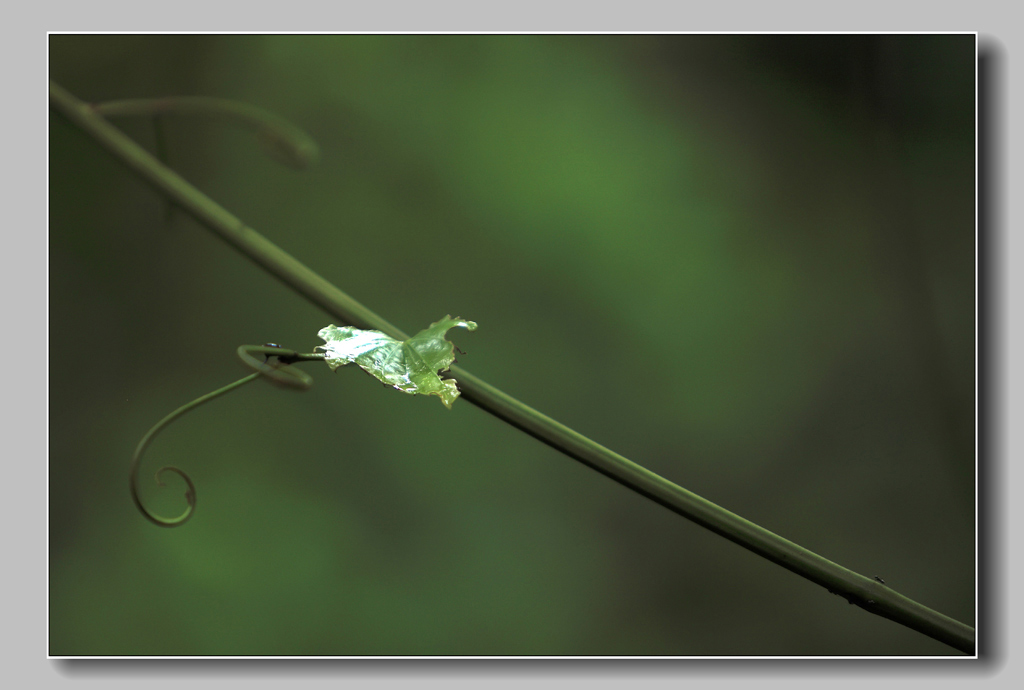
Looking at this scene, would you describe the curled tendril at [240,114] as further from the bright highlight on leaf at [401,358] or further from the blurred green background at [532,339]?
the bright highlight on leaf at [401,358]

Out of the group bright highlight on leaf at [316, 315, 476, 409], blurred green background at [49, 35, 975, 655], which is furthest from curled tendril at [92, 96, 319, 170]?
bright highlight on leaf at [316, 315, 476, 409]

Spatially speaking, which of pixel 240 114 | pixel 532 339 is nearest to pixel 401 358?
pixel 532 339

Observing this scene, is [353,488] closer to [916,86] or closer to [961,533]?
[961,533]

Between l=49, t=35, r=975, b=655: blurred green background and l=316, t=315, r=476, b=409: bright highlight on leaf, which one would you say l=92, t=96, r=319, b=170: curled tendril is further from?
l=316, t=315, r=476, b=409: bright highlight on leaf

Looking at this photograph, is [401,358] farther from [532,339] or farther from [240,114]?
[240,114]

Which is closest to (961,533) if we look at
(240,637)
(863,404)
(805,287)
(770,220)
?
(863,404)

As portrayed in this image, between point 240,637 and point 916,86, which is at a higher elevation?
point 916,86
